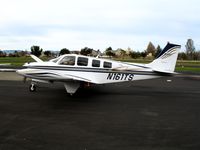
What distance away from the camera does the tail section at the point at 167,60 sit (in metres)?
12.6

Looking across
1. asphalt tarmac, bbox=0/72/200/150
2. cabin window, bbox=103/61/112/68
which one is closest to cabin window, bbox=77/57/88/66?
cabin window, bbox=103/61/112/68

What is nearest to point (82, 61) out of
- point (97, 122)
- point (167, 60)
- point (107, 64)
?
point (107, 64)

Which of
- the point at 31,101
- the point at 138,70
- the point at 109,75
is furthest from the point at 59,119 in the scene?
the point at 138,70

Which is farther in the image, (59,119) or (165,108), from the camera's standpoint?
(165,108)

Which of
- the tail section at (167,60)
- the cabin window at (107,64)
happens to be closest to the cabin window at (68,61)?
the cabin window at (107,64)

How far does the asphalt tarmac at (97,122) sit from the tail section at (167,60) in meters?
1.45

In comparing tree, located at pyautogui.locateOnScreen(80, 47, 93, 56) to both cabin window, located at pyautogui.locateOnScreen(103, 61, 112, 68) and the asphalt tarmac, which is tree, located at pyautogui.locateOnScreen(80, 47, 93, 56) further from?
the asphalt tarmac

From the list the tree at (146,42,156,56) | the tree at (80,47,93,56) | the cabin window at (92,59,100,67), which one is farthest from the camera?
the tree at (146,42,156,56)

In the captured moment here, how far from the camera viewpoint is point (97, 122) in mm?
7641

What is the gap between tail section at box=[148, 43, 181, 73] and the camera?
41.4 ft

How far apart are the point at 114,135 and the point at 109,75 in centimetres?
616

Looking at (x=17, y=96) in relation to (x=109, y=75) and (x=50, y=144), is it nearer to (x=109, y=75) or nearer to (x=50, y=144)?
(x=109, y=75)

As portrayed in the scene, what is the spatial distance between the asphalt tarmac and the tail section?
145cm

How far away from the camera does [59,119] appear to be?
7875 millimetres
